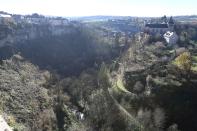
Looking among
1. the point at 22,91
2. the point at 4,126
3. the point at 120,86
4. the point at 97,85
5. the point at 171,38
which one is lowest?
the point at 22,91

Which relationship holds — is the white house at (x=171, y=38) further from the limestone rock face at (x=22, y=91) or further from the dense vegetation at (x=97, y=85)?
the limestone rock face at (x=22, y=91)

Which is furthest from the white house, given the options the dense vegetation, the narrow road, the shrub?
the narrow road

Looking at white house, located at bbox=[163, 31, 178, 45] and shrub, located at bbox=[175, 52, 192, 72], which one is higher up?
shrub, located at bbox=[175, 52, 192, 72]

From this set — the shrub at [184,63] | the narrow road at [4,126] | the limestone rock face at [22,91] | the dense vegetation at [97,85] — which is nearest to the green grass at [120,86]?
the dense vegetation at [97,85]

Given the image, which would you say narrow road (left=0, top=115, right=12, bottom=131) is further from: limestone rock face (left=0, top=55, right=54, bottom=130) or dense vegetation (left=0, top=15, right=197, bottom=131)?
limestone rock face (left=0, top=55, right=54, bottom=130)

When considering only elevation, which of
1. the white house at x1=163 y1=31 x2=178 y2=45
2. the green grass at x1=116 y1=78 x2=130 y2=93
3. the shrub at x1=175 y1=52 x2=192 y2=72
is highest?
the shrub at x1=175 y1=52 x2=192 y2=72

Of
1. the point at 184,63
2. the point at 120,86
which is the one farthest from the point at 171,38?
the point at 120,86

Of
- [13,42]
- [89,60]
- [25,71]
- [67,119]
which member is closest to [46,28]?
[13,42]

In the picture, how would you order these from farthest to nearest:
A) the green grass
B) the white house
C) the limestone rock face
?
the white house
the limestone rock face
the green grass

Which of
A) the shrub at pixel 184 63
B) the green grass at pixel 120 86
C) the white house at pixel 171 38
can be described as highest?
the shrub at pixel 184 63

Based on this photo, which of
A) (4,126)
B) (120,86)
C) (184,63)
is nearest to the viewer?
(4,126)

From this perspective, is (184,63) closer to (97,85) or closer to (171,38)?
(97,85)
